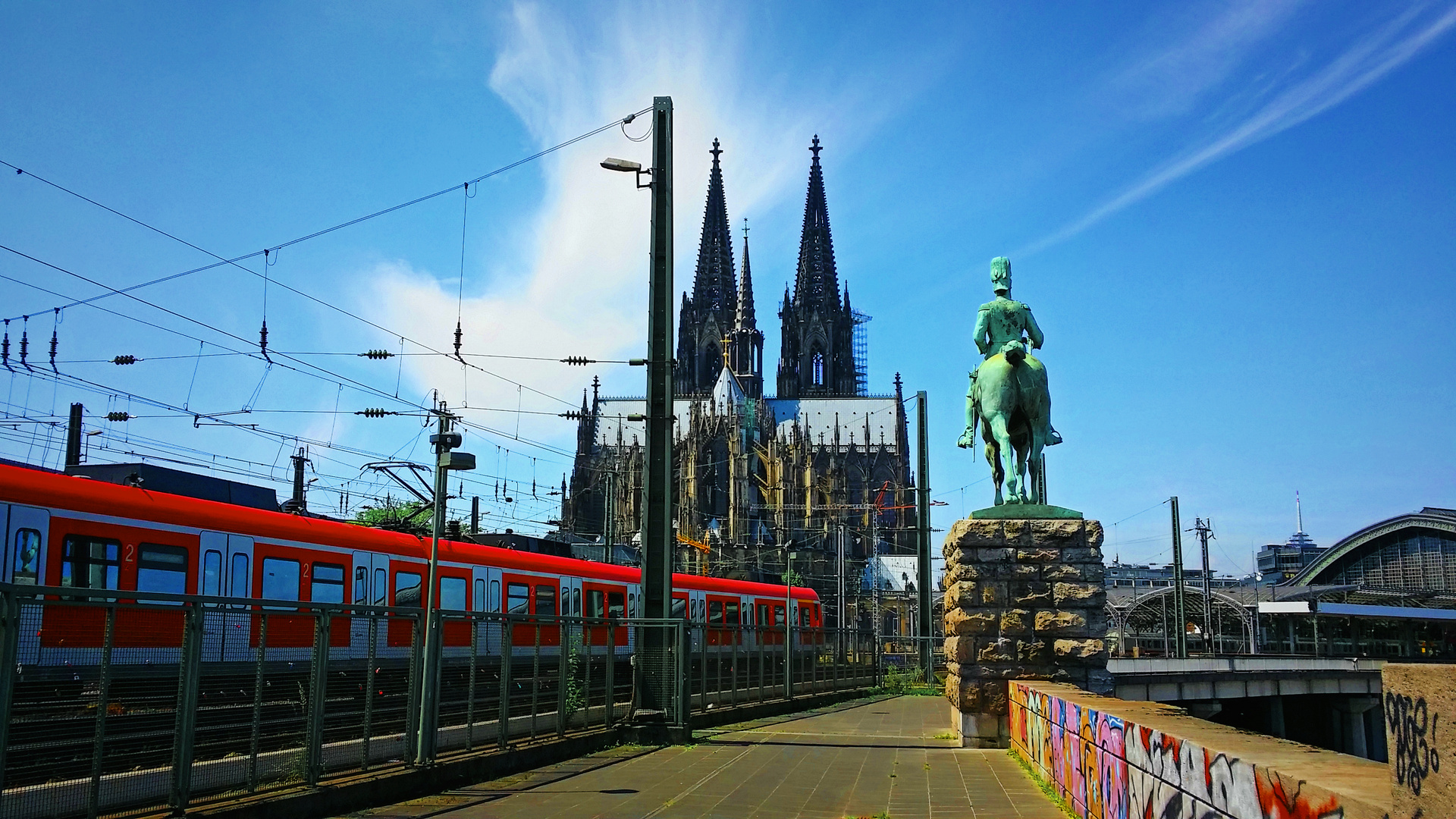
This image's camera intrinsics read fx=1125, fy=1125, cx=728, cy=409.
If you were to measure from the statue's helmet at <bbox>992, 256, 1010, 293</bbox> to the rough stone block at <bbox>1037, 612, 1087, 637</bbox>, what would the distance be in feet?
14.5

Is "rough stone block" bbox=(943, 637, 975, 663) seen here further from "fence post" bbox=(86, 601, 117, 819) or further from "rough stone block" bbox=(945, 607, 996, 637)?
"fence post" bbox=(86, 601, 117, 819)

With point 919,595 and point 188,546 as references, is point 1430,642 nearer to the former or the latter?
point 919,595

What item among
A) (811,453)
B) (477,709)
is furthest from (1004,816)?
(811,453)

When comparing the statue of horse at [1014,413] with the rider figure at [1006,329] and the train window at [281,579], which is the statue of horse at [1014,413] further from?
the train window at [281,579]

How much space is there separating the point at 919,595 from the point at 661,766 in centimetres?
2455

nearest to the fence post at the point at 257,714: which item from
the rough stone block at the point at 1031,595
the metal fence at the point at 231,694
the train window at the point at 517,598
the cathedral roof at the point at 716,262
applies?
the metal fence at the point at 231,694

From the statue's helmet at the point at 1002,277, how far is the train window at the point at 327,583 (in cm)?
1128

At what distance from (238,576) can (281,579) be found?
823 mm

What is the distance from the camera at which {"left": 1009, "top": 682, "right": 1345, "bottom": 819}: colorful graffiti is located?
4641 millimetres

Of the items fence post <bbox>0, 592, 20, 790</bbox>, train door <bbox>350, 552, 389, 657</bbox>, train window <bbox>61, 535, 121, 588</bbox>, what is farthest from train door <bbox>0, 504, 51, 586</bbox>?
fence post <bbox>0, 592, 20, 790</bbox>

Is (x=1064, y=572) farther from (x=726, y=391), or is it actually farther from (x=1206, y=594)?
(x=726, y=391)

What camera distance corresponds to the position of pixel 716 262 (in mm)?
117500

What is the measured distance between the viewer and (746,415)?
4149 inches

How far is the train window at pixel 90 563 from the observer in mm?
13953
